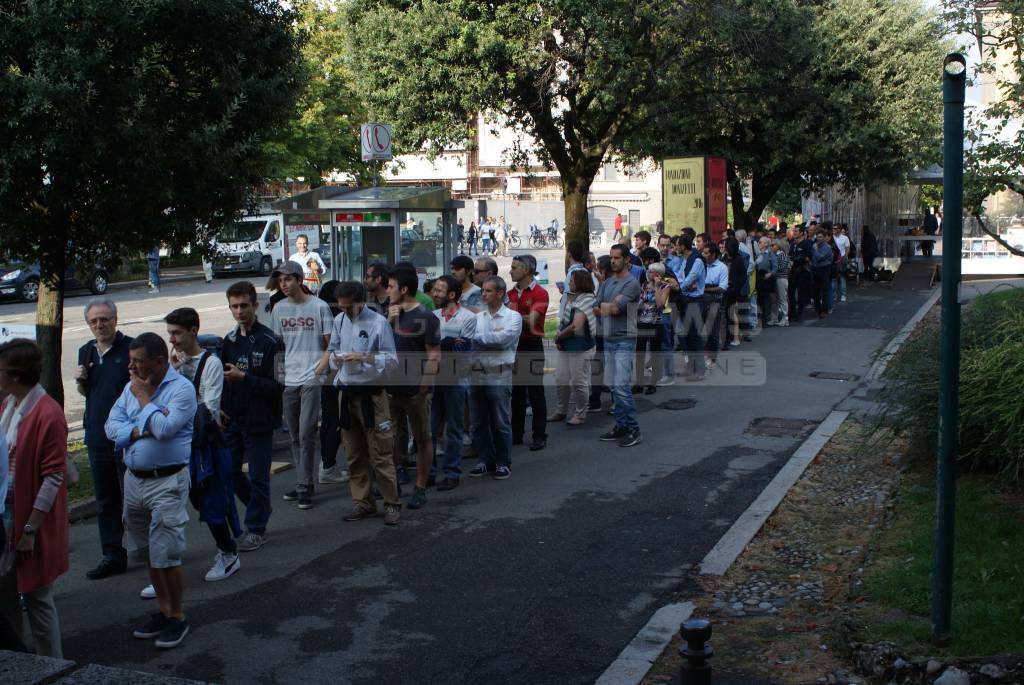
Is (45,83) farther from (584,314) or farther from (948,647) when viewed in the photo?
(948,647)

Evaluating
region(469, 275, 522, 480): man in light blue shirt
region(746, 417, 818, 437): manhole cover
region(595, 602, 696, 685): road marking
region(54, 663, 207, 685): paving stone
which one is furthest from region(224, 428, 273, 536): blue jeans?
region(746, 417, 818, 437): manhole cover

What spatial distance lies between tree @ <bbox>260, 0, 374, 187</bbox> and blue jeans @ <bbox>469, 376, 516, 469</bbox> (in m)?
27.4

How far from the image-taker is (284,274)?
850 centimetres

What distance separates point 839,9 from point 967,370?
2054cm

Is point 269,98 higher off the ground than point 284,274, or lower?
higher

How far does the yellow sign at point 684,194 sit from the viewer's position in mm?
19328

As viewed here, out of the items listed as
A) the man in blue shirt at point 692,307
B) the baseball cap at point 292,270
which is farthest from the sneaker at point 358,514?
the man in blue shirt at point 692,307

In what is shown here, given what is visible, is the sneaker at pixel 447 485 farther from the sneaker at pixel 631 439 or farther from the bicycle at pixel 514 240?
the bicycle at pixel 514 240

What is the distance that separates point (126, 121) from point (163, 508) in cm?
377

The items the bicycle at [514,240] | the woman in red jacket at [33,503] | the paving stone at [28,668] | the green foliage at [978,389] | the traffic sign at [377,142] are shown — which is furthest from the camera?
the bicycle at [514,240]

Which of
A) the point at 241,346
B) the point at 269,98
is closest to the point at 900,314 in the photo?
the point at 269,98

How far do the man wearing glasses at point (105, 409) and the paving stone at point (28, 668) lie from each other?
10.0ft

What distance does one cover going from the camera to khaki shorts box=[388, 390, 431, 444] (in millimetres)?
8141

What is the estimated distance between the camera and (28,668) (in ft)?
11.7
